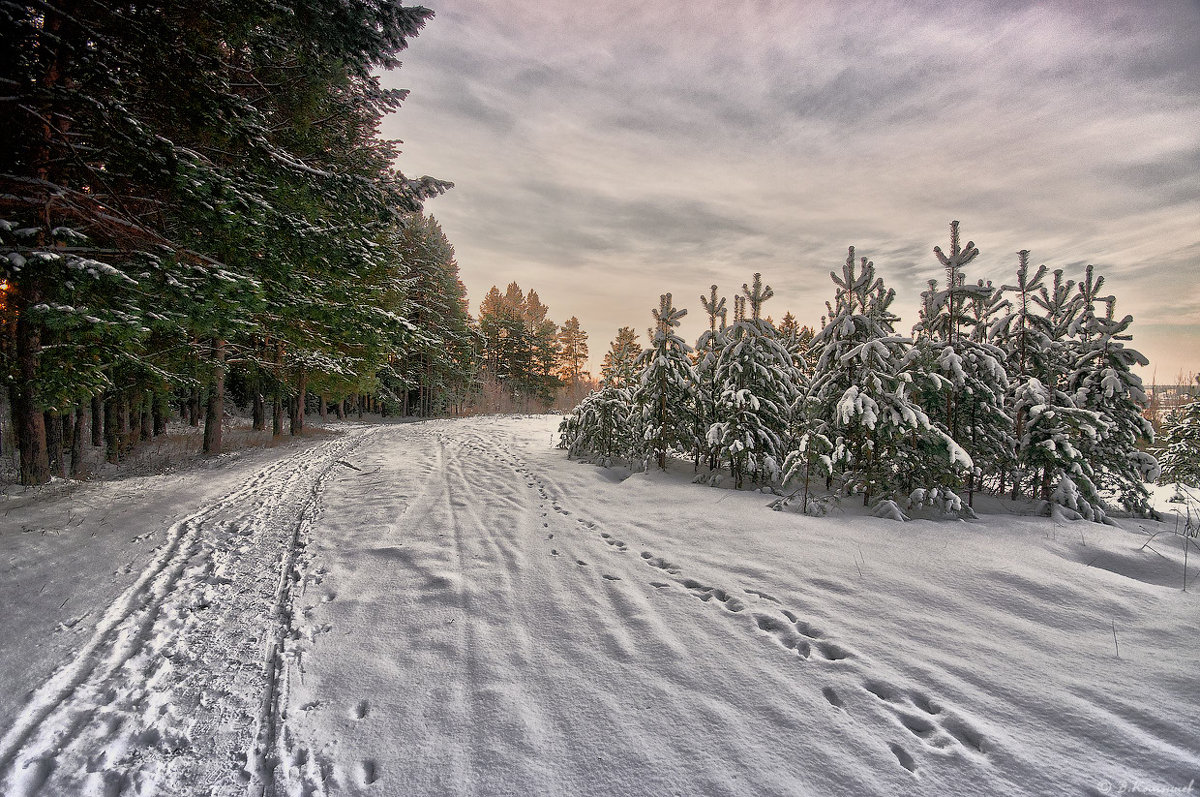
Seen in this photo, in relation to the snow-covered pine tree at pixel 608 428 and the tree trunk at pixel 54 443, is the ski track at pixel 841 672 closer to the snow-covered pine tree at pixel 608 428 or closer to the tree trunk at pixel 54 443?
the snow-covered pine tree at pixel 608 428

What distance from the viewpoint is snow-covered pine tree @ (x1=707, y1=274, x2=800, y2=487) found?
770cm

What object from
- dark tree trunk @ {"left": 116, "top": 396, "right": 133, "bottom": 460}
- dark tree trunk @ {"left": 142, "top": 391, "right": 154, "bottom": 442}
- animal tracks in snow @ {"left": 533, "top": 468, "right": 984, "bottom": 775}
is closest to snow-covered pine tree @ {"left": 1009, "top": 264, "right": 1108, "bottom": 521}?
animal tracks in snow @ {"left": 533, "top": 468, "right": 984, "bottom": 775}

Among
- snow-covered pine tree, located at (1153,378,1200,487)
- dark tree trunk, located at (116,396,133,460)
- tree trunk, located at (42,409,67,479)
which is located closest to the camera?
tree trunk, located at (42,409,67,479)

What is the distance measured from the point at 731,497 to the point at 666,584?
3.30m

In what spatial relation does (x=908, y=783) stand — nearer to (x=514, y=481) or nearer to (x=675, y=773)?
(x=675, y=773)

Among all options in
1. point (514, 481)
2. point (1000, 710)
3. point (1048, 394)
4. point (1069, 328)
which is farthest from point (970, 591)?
point (514, 481)

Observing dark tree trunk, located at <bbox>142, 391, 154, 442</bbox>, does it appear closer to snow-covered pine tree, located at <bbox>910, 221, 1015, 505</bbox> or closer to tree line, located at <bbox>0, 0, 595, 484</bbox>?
tree line, located at <bbox>0, 0, 595, 484</bbox>

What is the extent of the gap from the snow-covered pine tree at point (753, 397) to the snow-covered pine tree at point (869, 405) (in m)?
1.13

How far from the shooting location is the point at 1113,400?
6512 mm

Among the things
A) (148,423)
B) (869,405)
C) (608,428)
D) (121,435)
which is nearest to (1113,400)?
(869,405)

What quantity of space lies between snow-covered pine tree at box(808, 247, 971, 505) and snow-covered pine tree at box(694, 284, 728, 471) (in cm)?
213

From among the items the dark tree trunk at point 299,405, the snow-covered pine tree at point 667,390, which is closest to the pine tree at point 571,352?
→ the dark tree trunk at point 299,405

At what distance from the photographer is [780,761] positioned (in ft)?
7.15

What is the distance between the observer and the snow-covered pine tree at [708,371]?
8734mm
